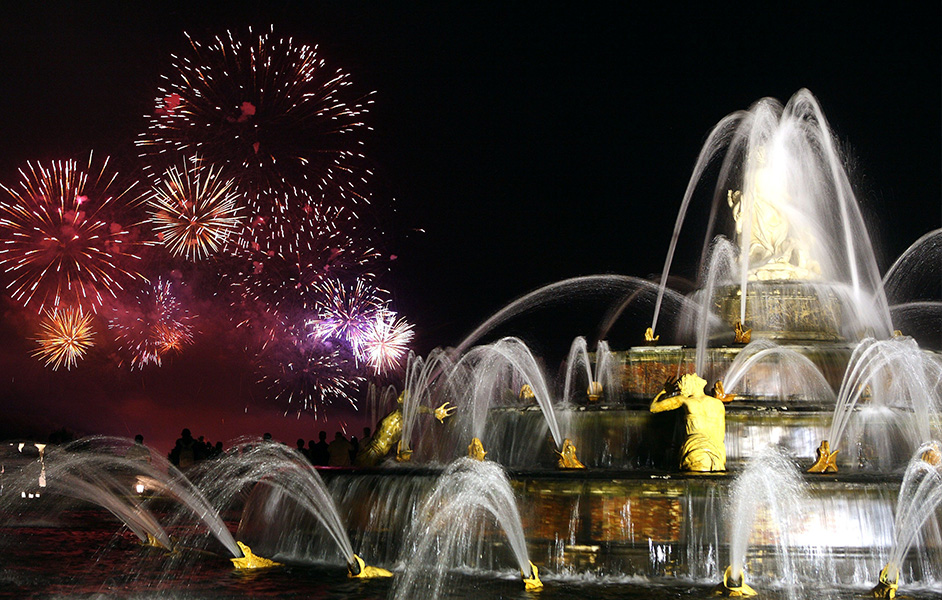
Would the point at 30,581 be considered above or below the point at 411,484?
below

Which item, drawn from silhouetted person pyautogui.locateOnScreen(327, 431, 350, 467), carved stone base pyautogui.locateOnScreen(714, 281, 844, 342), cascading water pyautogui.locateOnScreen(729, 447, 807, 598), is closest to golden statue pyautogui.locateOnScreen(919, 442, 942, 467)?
cascading water pyautogui.locateOnScreen(729, 447, 807, 598)

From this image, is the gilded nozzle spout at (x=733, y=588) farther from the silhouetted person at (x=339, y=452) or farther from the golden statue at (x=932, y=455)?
the silhouetted person at (x=339, y=452)

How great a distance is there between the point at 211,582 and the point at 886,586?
817 centimetres

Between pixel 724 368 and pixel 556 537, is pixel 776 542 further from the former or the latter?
pixel 724 368

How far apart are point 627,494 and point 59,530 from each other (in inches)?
480

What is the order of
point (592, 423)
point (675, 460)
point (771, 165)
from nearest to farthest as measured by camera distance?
1. point (675, 460)
2. point (592, 423)
3. point (771, 165)

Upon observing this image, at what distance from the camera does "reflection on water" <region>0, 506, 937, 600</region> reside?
35.5ft

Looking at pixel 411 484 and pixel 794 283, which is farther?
pixel 794 283

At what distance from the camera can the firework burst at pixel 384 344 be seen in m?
28.5

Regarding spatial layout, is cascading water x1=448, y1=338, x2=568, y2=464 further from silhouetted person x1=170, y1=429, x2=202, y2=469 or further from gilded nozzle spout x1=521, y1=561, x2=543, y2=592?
silhouetted person x1=170, y1=429, x2=202, y2=469

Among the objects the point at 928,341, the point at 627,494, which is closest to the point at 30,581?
the point at 627,494

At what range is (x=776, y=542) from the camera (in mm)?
12203

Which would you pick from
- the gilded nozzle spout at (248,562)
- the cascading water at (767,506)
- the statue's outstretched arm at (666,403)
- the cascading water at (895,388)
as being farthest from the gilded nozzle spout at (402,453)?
the cascading water at (895,388)

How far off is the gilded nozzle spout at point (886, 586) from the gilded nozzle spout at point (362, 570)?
19.8ft
